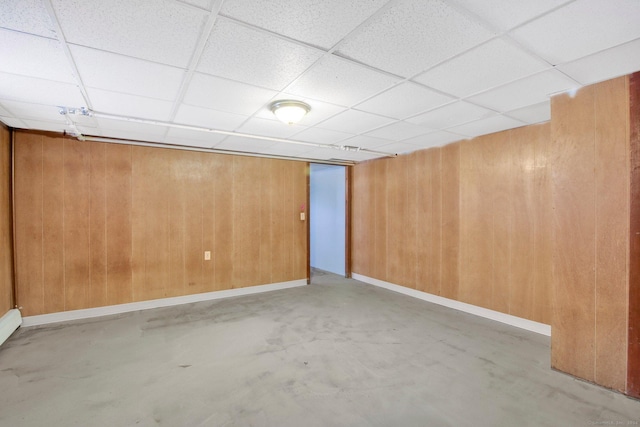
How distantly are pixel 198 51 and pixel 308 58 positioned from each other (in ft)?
2.19

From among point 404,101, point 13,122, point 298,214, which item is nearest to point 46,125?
point 13,122

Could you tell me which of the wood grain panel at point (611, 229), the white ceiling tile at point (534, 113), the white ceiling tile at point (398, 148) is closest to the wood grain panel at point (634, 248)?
the wood grain panel at point (611, 229)

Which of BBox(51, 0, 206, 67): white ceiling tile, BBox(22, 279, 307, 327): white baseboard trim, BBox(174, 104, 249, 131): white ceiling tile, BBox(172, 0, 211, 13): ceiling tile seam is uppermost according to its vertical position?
BBox(174, 104, 249, 131): white ceiling tile

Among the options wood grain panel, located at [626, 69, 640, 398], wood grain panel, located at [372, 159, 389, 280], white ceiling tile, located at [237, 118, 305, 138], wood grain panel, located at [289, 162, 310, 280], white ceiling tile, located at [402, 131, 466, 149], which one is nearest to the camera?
wood grain panel, located at [626, 69, 640, 398]

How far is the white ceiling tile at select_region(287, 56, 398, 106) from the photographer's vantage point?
1913 mm

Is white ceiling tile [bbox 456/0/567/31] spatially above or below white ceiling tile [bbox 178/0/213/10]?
below

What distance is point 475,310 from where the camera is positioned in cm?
385

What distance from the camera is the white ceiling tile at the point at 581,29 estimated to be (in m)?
1.38

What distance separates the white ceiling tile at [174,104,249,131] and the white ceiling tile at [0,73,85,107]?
791mm

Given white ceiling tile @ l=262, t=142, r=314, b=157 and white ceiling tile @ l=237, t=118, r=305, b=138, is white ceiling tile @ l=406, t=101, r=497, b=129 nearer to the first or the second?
white ceiling tile @ l=237, t=118, r=305, b=138

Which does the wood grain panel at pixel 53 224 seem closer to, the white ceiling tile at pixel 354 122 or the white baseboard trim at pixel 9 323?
the white baseboard trim at pixel 9 323

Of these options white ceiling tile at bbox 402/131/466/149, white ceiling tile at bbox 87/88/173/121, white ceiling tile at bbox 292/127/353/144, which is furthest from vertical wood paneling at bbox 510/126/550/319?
white ceiling tile at bbox 87/88/173/121

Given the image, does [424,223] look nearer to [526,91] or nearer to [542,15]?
[526,91]

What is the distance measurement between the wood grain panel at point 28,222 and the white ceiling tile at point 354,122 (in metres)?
3.57
